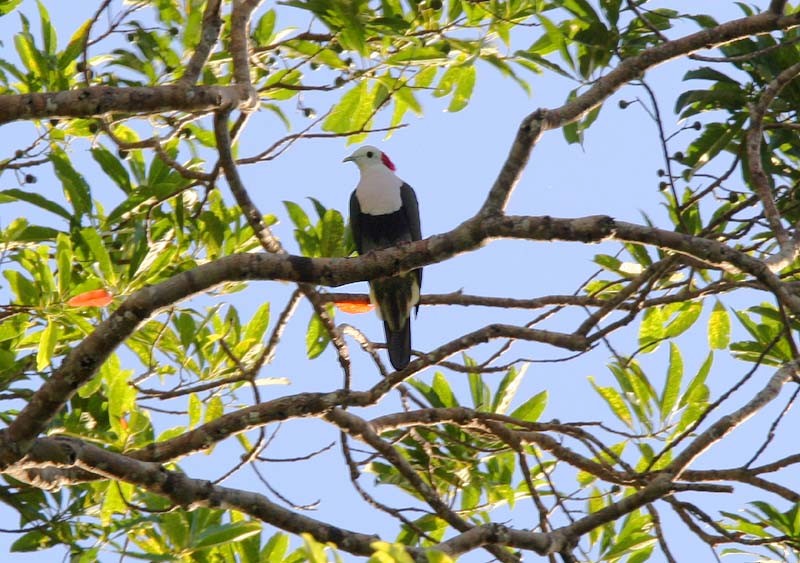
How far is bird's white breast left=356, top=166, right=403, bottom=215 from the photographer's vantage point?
223 inches

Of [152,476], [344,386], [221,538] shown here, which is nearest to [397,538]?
[344,386]

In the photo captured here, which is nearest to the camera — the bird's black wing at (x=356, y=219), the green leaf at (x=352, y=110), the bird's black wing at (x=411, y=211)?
the green leaf at (x=352, y=110)

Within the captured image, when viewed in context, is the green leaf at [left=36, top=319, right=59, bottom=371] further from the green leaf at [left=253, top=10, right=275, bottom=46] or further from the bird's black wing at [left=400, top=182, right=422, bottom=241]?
the bird's black wing at [left=400, top=182, right=422, bottom=241]

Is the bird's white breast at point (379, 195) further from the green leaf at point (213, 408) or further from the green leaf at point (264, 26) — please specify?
the green leaf at point (213, 408)

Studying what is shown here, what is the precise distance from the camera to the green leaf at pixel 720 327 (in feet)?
13.7

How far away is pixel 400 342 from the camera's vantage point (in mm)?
5328

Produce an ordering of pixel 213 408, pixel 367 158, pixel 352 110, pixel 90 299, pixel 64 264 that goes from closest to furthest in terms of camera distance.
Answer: pixel 64 264
pixel 90 299
pixel 213 408
pixel 352 110
pixel 367 158

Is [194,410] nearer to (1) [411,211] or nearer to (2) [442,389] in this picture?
(2) [442,389]

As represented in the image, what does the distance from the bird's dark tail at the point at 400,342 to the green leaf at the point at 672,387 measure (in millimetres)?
1545

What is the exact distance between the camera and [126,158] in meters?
3.97

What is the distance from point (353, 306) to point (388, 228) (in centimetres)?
136

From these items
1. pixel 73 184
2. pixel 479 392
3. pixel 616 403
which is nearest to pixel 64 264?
pixel 73 184

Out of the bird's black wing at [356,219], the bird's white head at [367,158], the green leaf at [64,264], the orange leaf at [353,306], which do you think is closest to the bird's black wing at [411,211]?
the bird's black wing at [356,219]

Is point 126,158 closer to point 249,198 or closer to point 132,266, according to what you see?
point 132,266
